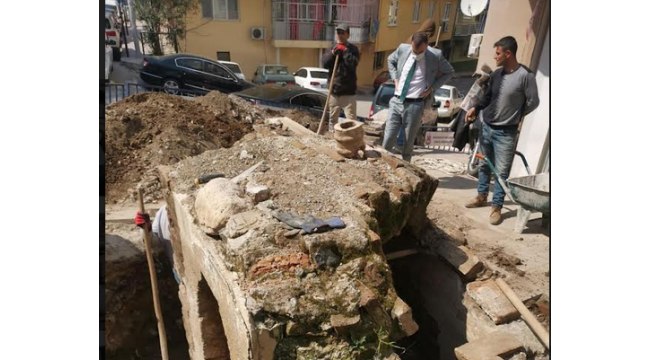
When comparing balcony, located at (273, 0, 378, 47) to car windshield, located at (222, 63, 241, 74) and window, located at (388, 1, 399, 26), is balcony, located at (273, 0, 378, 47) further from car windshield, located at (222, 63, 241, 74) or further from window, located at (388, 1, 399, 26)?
car windshield, located at (222, 63, 241, 74)

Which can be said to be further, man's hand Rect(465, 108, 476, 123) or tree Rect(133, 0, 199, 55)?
tree Rect(133, 0, 199, 55)

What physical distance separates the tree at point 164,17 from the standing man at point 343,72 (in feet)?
47.9

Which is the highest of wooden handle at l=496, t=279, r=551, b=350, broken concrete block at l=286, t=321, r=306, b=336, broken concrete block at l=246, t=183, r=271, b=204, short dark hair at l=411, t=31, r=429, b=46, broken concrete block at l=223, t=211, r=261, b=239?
short dark hair at l=411, t=31, r=429, b=46

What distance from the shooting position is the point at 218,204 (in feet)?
11.4

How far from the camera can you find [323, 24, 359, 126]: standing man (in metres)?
6.45

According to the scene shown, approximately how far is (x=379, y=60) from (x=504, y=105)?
64.0ft

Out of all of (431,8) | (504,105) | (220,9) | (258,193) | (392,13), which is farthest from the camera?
(431,8)

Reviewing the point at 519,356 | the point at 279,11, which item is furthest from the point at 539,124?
the point at 279,11

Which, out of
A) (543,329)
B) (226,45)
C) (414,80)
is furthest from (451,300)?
(226,45)

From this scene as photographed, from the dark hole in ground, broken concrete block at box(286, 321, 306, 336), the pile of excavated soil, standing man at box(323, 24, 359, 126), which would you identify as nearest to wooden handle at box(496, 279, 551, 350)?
the dark hole in ground

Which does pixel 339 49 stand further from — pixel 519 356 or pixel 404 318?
pixel 519 356

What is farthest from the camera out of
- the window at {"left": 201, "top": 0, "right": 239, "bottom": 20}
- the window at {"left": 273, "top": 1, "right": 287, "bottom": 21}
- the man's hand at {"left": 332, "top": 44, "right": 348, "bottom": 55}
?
the window at {"left": 273, "top": 1, "right": 287, "bottom": 21}

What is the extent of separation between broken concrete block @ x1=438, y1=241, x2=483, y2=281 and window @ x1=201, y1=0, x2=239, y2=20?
60.0 ft

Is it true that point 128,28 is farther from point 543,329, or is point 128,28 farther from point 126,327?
point 543,329
